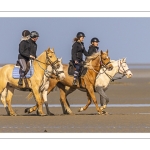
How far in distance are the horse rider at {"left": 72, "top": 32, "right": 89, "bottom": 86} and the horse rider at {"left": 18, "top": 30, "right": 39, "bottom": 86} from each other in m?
1.33

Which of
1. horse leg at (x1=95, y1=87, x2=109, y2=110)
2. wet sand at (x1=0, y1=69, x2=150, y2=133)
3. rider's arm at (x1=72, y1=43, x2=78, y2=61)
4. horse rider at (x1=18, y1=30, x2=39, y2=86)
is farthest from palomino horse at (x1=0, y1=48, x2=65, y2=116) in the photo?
horse leg at (x1=95, y1=87, x2=109, y2=110)

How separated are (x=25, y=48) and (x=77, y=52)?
1679 mm

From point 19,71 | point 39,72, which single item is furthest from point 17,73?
point 39,72

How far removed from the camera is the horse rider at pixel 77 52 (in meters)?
20.9

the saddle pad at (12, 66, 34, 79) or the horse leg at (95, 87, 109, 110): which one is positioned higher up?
the saddle pad at (12, 66, 34, 79)

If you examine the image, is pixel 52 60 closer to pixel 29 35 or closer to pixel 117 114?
pixel 29 35

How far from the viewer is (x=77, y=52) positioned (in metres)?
21.0

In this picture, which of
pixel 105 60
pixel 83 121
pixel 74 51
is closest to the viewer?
pixel 83 121

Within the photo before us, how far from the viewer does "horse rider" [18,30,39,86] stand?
19891mm

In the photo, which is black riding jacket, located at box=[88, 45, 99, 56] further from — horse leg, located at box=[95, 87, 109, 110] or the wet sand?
the wet sand

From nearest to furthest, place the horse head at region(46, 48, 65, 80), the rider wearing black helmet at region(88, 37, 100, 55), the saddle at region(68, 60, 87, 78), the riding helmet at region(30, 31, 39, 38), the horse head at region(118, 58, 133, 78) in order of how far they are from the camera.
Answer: the riding helmet at region(30, 31, 39, 38) < the horse head at region(46, 48, 65, 80) < the saddle at region(68, 60, 87, 78) < the rider wearing black helmet at region(88, 37, 100, 55) < the horse head at region(118, 58, 133, 78)

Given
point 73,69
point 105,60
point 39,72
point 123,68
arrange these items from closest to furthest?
point 39,72 → point 105,60 → point 73,69 → point 123,68

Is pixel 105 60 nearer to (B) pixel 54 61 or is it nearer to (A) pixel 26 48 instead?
(B) pixel 54 61
